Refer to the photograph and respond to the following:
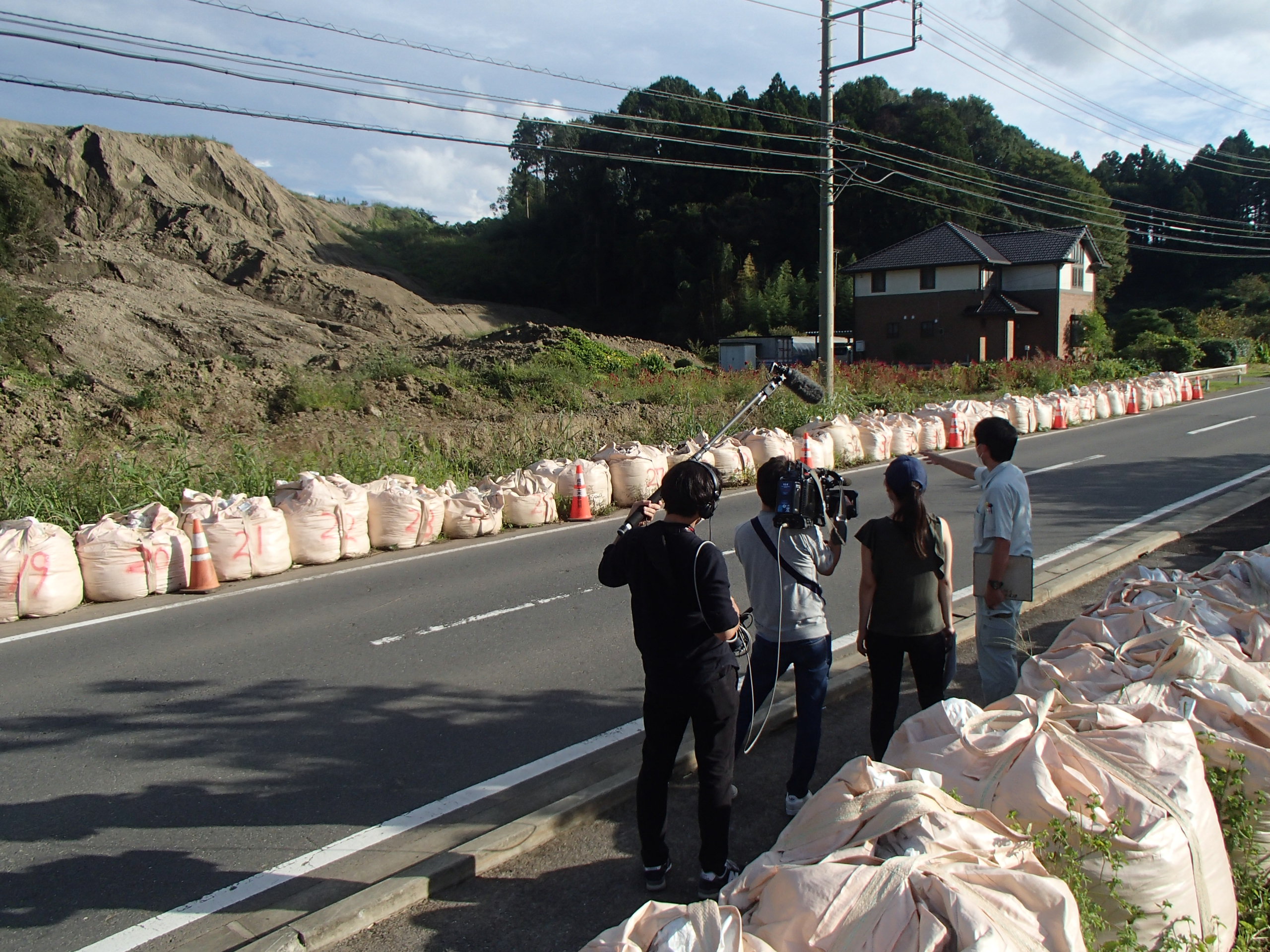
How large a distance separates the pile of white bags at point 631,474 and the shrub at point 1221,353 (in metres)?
38.8

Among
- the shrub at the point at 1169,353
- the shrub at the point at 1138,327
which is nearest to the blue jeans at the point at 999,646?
the shrub at the point at 1169,353

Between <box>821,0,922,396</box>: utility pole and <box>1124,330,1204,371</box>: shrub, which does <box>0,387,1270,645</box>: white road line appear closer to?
<box>821,0,922,396</box>: utility pole

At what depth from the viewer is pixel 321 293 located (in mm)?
45719

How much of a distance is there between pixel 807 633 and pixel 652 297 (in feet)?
222

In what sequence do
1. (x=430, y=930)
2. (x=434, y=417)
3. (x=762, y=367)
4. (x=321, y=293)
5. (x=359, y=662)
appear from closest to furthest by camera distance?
1. (x=430, y=930)
2. (x=359, y=662)
3. (x=434, y=417)
4. (x=762, y=367)
5. (x=321, y=293)

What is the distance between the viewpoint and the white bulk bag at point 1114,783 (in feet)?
9.34

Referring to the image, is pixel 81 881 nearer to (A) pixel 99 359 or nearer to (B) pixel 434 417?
(B) pixel 434 417

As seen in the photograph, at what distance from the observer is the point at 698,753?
367 centimetres

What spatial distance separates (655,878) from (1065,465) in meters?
14.1

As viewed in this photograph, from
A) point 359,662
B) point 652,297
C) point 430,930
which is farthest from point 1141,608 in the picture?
point 652,297

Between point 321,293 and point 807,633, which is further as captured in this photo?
point 321,293

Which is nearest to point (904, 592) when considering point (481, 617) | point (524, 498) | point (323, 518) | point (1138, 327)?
point (481, 617)

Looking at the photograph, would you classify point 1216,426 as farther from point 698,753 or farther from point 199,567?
point 698,753

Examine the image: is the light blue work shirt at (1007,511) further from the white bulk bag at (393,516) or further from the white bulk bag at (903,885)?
the white bulk bag at (393,516)
